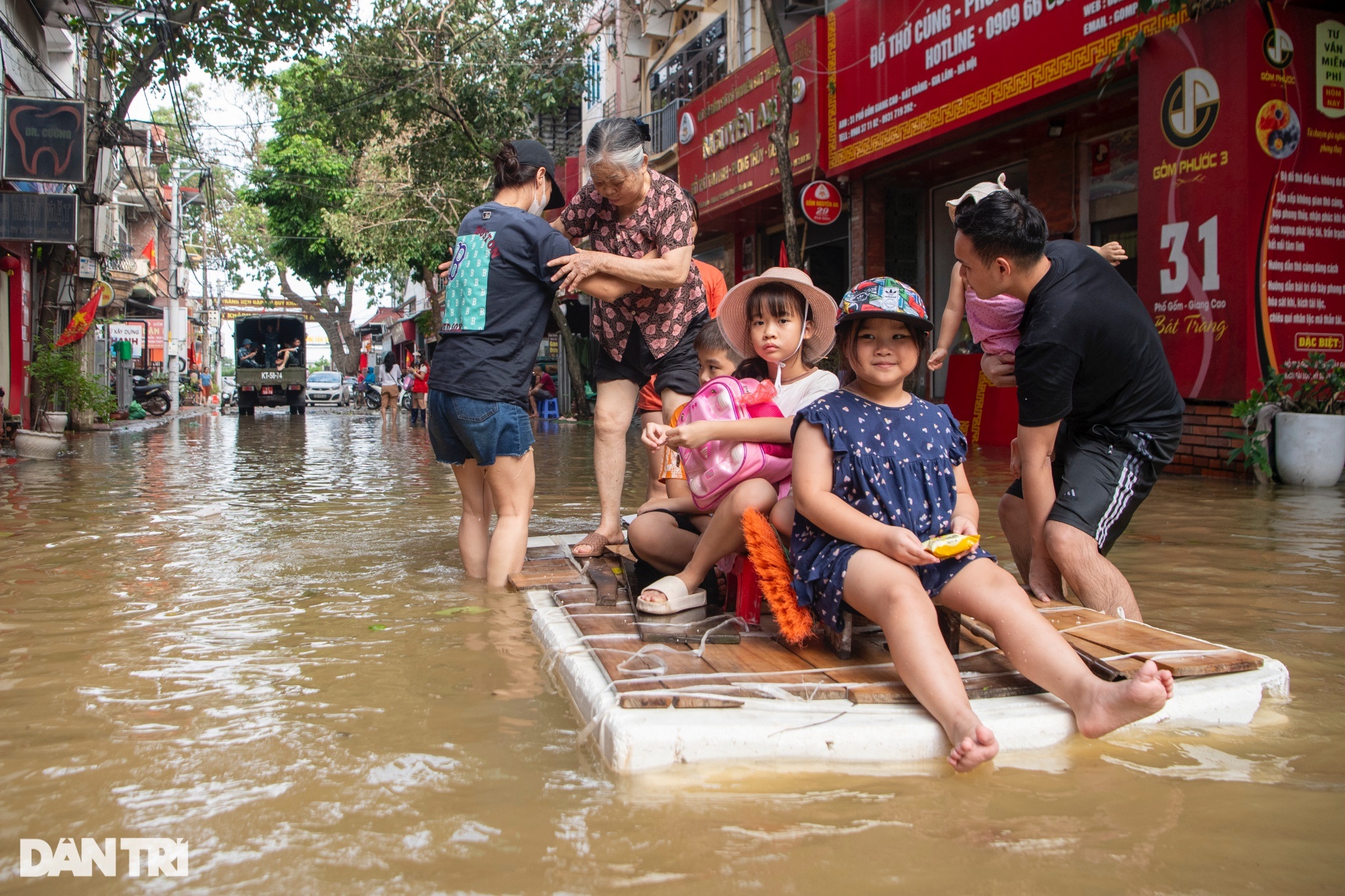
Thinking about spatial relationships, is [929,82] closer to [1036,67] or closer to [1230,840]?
[1036,67]

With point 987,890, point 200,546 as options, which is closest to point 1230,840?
point 987,890

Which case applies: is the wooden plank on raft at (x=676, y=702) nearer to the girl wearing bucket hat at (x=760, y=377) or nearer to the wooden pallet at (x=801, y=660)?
the wooden pallet at (x=801, y=660)

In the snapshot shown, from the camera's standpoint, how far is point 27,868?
5.92 ft

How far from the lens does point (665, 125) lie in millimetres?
20266

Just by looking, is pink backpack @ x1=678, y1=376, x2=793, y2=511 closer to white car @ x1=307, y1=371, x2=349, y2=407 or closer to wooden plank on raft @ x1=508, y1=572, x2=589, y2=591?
wooden plank on raft @ x1=508, y1=572, x2=589, y2=591

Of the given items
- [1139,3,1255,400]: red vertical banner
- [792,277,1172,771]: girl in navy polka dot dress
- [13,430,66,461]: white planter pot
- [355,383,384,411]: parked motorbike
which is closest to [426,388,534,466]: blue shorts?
[792,277,1172,771]: girl in navy polka dot dress

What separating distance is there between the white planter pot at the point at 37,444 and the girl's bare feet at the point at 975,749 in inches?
467

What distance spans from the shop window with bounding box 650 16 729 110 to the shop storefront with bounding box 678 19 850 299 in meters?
0.74

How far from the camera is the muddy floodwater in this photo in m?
1.80

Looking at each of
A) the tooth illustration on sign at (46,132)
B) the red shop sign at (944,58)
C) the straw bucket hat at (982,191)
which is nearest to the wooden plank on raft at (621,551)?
the straw bucket hat at (982,191)

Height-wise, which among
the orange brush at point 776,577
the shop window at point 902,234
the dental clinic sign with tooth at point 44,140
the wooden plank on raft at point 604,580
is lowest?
the wooden plank on raft at point 604,580

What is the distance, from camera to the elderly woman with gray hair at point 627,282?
416 centimetres

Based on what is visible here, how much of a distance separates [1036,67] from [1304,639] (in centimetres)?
821

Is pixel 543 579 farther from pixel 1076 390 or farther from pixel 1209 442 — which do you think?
pixel 1209 442
